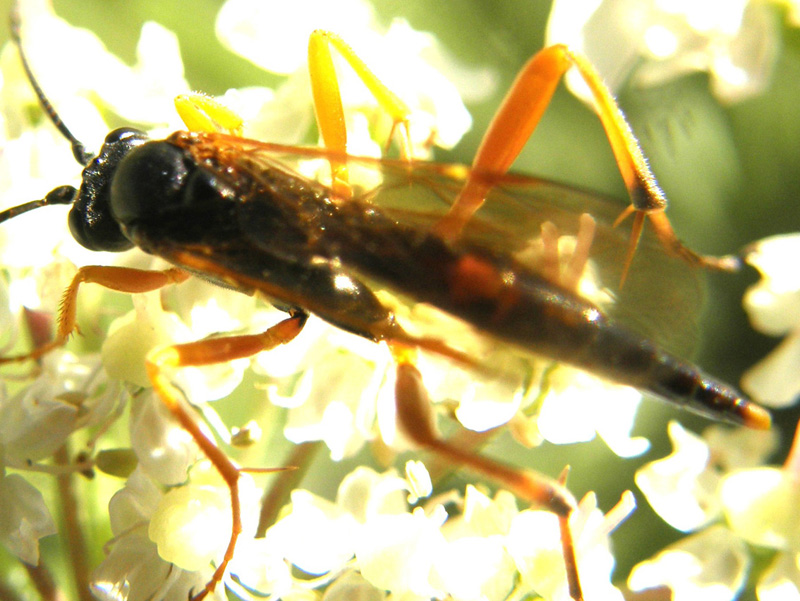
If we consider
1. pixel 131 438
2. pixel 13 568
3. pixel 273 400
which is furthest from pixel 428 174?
pixel 13 568

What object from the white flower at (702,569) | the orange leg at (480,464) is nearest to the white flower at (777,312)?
the white flower at (702,569)

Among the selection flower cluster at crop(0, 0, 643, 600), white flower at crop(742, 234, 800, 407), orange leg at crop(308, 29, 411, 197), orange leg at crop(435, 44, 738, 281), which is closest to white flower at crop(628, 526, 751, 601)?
flower cluster at crop(0, 0, 643, 600)

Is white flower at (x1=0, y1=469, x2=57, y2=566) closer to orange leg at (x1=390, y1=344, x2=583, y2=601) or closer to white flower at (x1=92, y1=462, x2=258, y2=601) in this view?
white flower at (x1=92, y1=462, x2=258, y2=601)

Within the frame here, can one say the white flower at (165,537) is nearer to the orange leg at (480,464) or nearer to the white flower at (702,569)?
the orange leg at (480,464)

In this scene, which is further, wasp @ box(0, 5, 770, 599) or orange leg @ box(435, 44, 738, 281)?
orange leg @ box(435, 44, 738, 281)

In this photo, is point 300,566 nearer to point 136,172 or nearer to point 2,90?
point 136,172

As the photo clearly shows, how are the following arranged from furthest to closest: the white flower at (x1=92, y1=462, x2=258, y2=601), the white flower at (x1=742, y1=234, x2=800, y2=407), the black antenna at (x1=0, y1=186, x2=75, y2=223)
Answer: the white flower at (x1=742, y1=234, x2=800, y2=407)
the black antenna at (x1=0, y1=186, x2=75, y2=223)
the white flower at (x1=92, y1=462, x2=258, y2=601)

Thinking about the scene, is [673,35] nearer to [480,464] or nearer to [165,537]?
[480,464]
